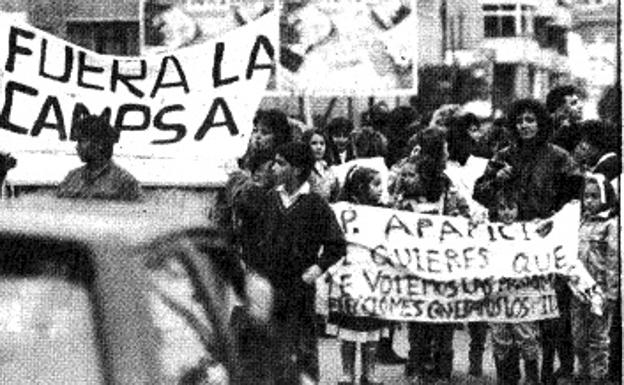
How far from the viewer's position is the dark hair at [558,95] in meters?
8.53

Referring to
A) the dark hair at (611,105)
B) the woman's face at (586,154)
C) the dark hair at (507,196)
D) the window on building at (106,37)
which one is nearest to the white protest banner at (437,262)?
the dark hair at (507,196)

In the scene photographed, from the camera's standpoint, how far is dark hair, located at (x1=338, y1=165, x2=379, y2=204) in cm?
841

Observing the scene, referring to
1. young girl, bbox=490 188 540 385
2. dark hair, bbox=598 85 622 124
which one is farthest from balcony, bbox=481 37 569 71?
young girl, bbox=490 188 540 385

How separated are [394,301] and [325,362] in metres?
0.48

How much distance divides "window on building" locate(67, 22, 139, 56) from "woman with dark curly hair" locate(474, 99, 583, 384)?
179 centimetres

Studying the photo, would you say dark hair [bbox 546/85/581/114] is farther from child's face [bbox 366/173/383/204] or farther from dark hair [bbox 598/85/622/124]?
child's face [bbox 366/173/383/204]

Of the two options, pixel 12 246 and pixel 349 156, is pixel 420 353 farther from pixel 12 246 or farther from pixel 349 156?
pixel 12 246

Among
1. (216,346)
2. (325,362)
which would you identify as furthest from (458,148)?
(216,346)

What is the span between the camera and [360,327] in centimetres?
833

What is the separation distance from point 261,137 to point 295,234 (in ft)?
2.97

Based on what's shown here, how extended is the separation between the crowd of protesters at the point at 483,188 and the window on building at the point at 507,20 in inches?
13.5

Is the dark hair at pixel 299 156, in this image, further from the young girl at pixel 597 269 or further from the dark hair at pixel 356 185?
the young girl at pixel 597 269

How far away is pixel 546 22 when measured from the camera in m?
8.66

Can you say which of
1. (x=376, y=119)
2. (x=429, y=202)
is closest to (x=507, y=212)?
(x=429, y=202)
